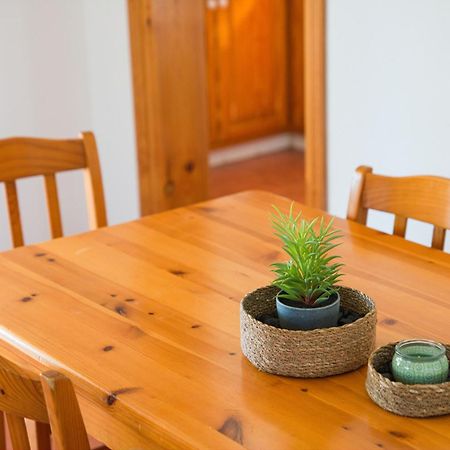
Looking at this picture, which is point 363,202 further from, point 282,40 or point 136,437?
point 282,40

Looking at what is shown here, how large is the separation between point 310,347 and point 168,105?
2271mm

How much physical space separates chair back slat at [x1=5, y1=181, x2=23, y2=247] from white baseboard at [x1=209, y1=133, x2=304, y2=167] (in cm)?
314

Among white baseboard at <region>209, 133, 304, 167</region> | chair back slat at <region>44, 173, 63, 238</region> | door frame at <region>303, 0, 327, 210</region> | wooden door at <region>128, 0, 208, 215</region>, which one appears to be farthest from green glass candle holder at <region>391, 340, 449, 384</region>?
white baseboard at <region>209, 133, 304, 167</region>

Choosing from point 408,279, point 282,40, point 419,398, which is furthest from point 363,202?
point 282,40

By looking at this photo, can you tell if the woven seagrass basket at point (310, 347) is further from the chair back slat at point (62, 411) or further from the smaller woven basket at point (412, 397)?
the chair back slat at point (62, 411)

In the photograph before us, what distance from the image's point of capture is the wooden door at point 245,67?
5.02 metres

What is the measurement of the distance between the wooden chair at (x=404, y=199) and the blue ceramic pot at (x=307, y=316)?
23.3 inches

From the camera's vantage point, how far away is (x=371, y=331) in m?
1.35

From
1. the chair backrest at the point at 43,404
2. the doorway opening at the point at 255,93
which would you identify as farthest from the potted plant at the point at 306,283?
the doorway opening at the point at 255,93

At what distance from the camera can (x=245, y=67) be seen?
5.19 m

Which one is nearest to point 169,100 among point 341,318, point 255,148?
point 255,148

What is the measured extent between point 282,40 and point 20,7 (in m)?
2.27

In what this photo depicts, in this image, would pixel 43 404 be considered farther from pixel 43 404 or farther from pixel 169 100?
pixel 169 100

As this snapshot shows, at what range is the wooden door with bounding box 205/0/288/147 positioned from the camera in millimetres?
5016
